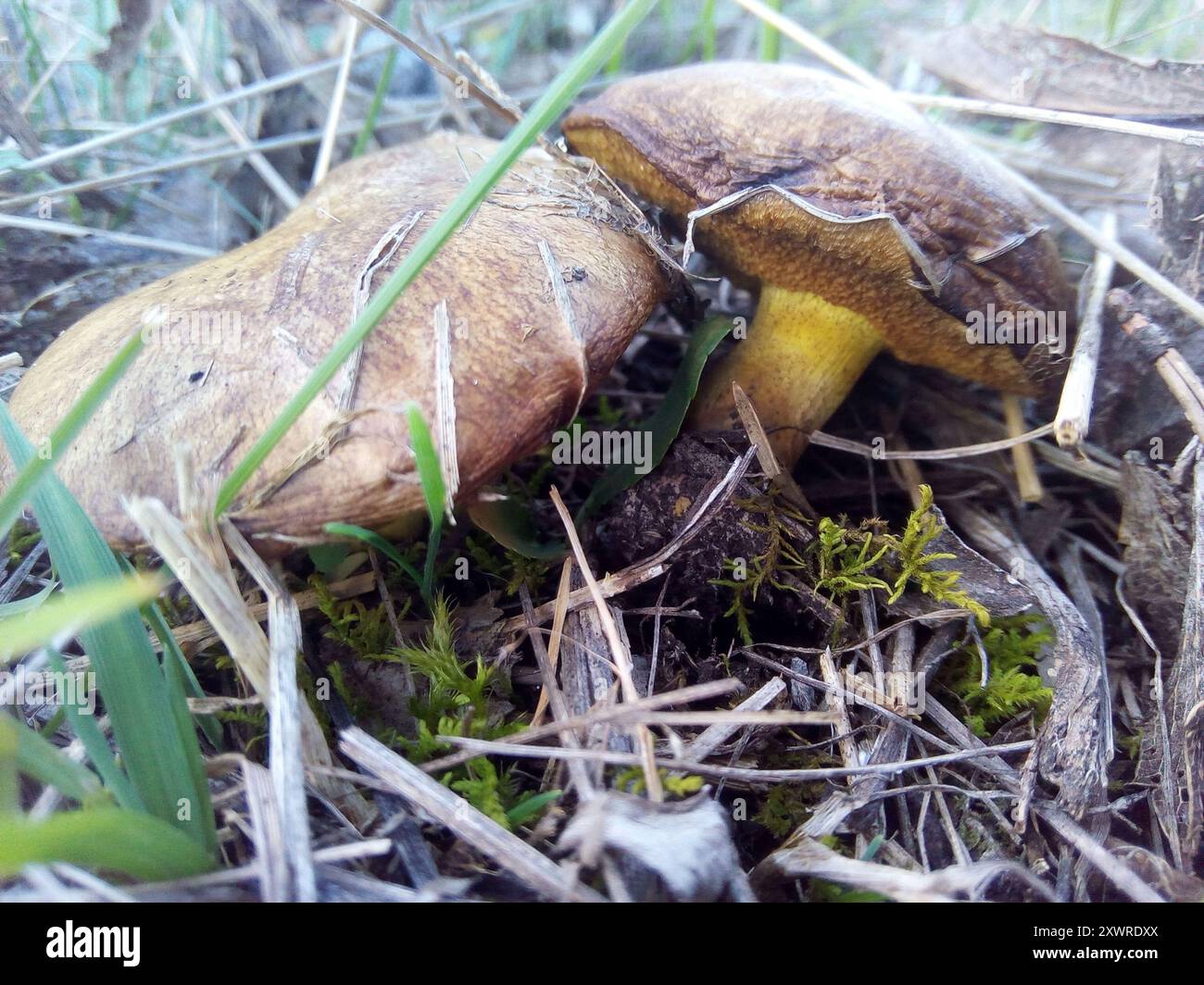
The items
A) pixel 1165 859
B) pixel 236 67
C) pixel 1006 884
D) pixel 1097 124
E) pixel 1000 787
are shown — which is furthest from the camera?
pixel 236 67

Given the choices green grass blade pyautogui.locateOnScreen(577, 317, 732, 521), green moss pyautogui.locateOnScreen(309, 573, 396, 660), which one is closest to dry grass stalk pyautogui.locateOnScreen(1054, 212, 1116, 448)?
green grass blade pyautogui.locateOnScreen(577, 317, 732, 521)

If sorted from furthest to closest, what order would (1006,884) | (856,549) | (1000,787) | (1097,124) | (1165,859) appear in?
1. (1097,124)
2. (856,549)
3. (1000,787)
4. (1165,859)
5. (1006,884)

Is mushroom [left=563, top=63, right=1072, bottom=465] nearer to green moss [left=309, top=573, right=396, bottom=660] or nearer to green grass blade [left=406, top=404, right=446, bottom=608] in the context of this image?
green grass blade [left=406, top=404, right=446, bottom=608]

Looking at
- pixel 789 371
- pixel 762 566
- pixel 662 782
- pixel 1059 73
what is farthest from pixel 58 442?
pixel 1059 73

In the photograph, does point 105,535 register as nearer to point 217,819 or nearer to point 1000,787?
point 217,819

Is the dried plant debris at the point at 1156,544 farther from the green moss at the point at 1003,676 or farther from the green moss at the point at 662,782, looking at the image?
the green moss at the point at 662,782

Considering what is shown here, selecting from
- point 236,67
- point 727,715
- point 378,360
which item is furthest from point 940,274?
point 236,67
